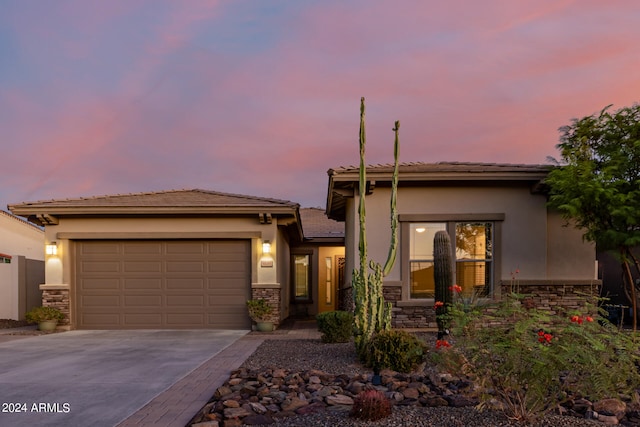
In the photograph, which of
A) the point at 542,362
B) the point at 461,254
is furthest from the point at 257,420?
the point at 461,254

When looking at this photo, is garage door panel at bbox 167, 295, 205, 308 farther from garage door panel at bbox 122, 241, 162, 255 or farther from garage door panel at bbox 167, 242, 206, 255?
garage door panel at bbox 122, 241, 162, 255

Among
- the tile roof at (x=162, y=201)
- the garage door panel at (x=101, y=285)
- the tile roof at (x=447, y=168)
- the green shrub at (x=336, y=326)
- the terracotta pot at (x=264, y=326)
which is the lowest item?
the terracotta pot at (x=264, y=326)

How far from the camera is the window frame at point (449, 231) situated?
12.2m

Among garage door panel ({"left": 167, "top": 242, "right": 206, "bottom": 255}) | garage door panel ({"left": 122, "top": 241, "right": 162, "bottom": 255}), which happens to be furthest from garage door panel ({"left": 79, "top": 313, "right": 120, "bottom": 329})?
garage door panel ({"left": 167, "top": 242, "right": 206, "bottom": 255})

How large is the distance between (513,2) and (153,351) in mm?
10250

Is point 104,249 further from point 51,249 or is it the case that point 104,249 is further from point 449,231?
point 449,231

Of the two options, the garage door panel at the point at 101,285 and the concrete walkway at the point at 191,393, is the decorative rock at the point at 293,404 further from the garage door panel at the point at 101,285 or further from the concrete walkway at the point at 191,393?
the garage door panel at the point at 101,285

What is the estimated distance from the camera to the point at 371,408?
14.7 ft

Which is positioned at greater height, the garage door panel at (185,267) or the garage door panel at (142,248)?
the garage door panel at (142,248)

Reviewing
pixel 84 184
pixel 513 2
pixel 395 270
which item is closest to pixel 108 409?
pixel 395 270

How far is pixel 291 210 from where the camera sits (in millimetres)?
13156

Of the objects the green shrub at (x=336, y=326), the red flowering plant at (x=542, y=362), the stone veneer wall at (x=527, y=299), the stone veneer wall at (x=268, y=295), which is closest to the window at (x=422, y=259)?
the stone veneer wall at (x=527, y=299)

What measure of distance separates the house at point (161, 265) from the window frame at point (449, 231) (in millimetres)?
3167

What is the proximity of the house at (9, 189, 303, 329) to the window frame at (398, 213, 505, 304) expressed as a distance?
3.17 meters
